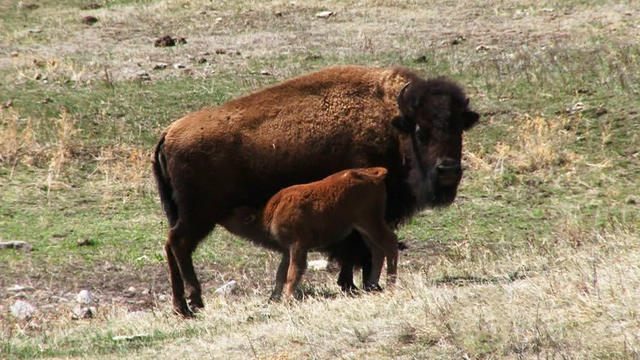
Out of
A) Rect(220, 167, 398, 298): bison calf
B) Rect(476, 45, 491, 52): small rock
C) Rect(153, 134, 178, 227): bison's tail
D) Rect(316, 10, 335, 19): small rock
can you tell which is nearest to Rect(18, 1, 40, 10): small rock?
Rect(316, 10, 335, 19): small rock

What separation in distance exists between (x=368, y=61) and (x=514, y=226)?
729 centimetres

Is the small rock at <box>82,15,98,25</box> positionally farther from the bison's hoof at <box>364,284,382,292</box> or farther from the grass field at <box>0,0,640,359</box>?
the bison's hoof at <box>364,284,382,292</box>

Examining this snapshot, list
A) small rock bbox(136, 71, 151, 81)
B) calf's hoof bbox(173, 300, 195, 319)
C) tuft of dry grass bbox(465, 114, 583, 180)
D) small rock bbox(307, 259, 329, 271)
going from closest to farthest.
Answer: calf's hoof bbox(173, 300, 195, 319), small rock bbox(307, 259, 329, 271), tuft of dry grass bbox(465, 114, 583, 180), small rock bbox(136, 71, 151, 81)

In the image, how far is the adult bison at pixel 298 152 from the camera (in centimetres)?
952

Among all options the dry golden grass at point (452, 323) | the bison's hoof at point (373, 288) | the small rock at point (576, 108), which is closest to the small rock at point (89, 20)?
the small rock at point (576, 108)

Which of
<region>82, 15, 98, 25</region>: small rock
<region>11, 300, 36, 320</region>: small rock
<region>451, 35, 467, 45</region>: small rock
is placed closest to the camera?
<region>11, 300, 36, 320</region>: small rock

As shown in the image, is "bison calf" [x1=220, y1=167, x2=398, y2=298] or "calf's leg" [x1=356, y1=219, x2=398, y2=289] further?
"calf's leg" [x1=356, y1=219, x2=398, y2=289]

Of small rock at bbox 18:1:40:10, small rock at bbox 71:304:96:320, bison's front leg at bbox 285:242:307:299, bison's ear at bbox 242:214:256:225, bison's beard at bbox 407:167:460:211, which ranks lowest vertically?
small rock at bbox 18:1:40:10

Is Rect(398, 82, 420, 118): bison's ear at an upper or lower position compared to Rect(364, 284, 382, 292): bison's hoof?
upper

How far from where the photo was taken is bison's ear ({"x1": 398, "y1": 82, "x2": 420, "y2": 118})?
30.9 ft

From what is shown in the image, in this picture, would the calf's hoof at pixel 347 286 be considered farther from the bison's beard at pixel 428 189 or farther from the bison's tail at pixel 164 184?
the bison's tail at pixel 164 184

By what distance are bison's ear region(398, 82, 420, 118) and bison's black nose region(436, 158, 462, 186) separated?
0.53 metres

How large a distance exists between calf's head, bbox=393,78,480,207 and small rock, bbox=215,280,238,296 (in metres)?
2.44

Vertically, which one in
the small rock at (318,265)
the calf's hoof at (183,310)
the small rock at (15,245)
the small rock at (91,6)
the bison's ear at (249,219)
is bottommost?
the small rock at (91,6)
